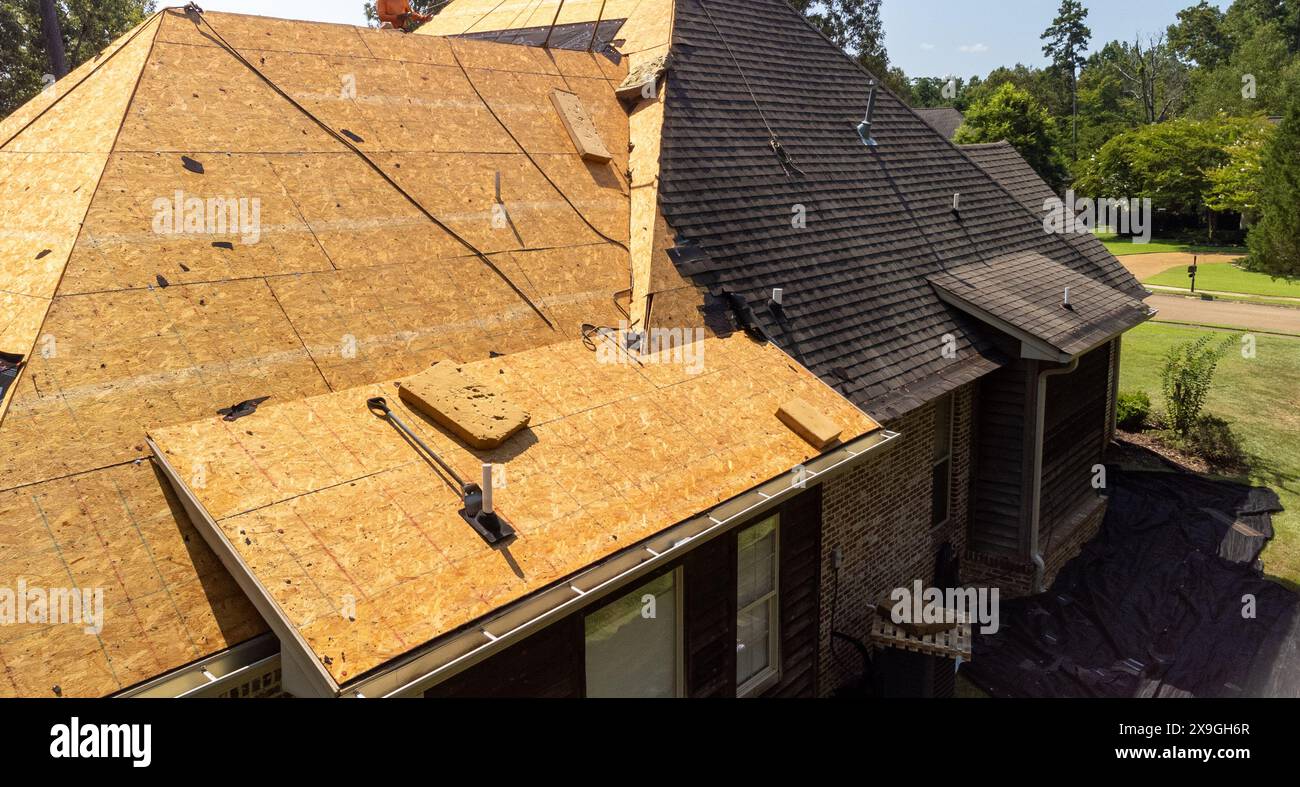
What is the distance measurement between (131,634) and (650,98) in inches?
351

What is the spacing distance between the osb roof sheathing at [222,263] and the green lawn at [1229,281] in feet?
114

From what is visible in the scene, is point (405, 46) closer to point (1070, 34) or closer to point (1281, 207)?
point (1281, 207)

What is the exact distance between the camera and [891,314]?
34.4 feet

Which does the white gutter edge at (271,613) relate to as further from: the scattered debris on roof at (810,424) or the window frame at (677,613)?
the scattered debris on roof at (810,424)

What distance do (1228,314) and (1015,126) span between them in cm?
2097

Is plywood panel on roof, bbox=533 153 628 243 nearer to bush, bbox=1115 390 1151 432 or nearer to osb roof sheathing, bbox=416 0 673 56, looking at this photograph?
osb roof sheathing, bbox=416 0 673 56

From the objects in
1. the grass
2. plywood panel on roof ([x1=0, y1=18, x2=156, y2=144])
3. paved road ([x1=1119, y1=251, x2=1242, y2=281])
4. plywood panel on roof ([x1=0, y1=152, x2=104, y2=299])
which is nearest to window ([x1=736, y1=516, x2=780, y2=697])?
plywood panel on roof ([x1=0, y1=152, x2=104, y2=299])

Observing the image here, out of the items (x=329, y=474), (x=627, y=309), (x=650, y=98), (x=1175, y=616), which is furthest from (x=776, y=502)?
(x=1175, y=616)

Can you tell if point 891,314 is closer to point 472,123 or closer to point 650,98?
point 650,98

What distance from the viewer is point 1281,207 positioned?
27703 mm

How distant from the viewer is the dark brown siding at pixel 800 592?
26.1 feet

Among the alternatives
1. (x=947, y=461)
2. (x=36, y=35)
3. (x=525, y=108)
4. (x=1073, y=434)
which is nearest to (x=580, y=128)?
(x=525, y=108)

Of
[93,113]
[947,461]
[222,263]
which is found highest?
[93,113]

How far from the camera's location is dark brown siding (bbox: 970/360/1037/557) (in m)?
11.2
